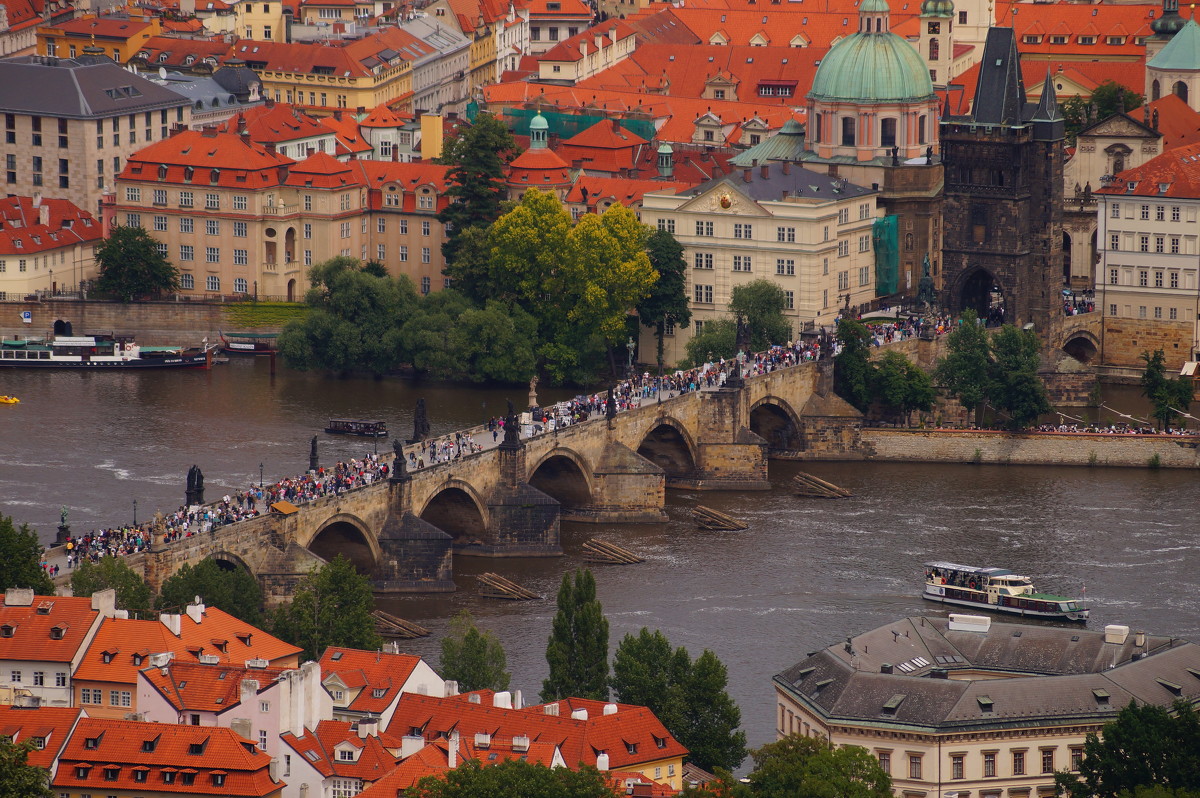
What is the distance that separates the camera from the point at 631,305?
656 ft

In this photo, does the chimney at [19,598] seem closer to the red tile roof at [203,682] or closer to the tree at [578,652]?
the red tile roof at [203,682]

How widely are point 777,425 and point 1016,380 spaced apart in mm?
12205

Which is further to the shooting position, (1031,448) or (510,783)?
(1031,448)

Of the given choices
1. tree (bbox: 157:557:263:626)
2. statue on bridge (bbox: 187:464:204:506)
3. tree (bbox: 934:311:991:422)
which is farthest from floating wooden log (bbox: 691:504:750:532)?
tree (bbox: 157:557:263:626)

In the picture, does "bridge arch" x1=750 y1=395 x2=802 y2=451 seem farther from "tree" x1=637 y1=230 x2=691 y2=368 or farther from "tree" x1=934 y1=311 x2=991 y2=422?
"tree" x1=637 y1=230 x2=691 y2=368

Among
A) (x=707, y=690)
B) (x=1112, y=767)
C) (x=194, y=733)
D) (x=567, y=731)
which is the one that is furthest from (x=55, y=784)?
(x=1112, y=767)

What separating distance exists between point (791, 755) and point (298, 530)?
41119mm

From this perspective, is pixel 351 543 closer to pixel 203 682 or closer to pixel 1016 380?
pixel 203 682

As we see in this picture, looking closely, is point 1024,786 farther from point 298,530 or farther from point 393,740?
point 298,530

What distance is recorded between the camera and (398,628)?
15025cm

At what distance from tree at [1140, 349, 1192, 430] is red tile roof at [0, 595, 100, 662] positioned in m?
75.6

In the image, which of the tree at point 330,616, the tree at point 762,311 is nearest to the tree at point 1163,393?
the tree at point 762,311

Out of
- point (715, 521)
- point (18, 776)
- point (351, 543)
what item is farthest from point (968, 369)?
point (18, 776)

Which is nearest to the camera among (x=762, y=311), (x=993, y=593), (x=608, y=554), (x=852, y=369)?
(x=993, y=593)
